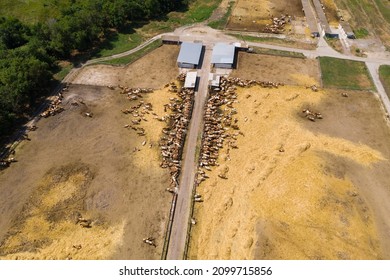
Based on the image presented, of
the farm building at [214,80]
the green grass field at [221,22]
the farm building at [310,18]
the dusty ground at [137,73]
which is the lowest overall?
the dusty ground at [137,73]

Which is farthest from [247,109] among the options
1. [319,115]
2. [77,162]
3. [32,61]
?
[32,61]

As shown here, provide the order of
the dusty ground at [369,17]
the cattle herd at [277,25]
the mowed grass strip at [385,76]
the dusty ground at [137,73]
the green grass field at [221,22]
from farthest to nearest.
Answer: the green grass field at [221,22] → the cattle herd at [277,25] → the dusty ground at [369,17] → the dusty ground at [137,73] → the mowed grass strip at [385,76]

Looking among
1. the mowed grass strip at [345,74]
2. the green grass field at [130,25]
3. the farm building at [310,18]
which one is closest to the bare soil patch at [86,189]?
the green grass field at [130,25]

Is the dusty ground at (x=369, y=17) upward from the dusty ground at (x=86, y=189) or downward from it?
upward

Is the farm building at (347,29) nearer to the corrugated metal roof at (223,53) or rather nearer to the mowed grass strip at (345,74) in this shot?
the mowed grass strip at (345,74)

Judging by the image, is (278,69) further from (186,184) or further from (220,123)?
(186,184)
